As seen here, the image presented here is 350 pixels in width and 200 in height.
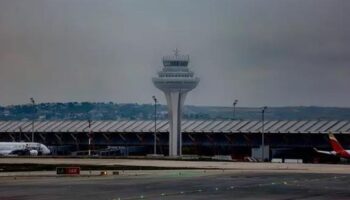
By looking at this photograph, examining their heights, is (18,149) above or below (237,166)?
above

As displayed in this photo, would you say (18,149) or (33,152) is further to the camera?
(18,149)

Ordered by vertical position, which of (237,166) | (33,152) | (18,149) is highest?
(18,149)

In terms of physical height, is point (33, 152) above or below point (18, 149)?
below

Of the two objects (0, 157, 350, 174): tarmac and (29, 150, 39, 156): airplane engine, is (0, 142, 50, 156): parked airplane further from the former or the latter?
(0, 157, 350, 174): tarmac

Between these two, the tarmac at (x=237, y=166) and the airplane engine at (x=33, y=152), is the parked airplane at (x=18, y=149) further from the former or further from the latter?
the tarmac at (x=237, y=166)

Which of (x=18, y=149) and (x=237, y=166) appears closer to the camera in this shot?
(x=237, y=166)

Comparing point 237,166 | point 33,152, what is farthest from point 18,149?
point 237,166

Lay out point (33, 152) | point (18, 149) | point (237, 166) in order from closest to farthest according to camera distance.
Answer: point (237, 166)
point (33, 152)
point (18, 149)

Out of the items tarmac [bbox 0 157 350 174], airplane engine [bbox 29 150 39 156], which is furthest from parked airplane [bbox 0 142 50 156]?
tarmac [bbox 0 157 350 174]

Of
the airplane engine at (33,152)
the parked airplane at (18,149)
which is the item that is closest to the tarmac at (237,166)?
the airplane engine at (33,152)

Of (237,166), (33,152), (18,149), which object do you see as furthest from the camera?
(18,149)

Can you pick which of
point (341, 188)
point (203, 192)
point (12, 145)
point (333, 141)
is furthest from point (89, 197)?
point (12, 145)

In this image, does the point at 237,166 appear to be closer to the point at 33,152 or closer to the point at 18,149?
the point at 33,152

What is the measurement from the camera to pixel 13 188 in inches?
2462
